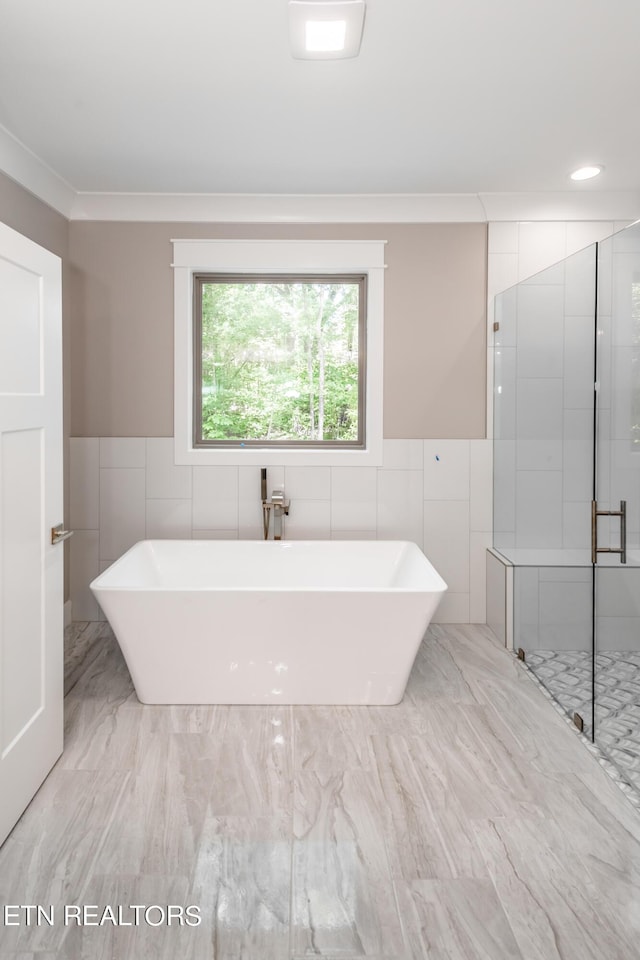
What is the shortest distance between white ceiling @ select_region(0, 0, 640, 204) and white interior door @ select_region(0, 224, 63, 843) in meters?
0.80

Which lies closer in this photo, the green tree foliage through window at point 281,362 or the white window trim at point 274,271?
the white window trim at point 274,271

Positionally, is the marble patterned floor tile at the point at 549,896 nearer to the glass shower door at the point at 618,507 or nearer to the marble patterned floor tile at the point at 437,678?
the glass shower door at the point at 618,507

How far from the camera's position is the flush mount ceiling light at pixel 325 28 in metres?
2.00

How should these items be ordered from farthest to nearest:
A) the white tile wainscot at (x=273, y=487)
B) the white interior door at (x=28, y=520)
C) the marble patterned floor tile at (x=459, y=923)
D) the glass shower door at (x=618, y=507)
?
1. the white tile wainscot at (x=273, y=487)
2. the glass shower door at (x=618, y=507)
3. the white interior door at (x=28, y=520)
4. the marble patterned floor tile at (x=459, y=923)

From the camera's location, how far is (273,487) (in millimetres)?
3953

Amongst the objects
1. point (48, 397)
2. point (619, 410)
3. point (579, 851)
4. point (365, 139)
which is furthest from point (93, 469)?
point (579, 851)

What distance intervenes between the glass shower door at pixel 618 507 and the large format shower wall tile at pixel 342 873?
3.14 feet

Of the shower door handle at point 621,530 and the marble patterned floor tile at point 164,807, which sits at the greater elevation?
the shower door handle at point 621,530

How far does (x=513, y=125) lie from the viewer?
2848 millimetres

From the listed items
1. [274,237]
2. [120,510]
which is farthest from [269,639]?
[274,237]

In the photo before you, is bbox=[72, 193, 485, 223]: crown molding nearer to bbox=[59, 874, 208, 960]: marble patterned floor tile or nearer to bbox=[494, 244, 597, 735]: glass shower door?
bbox=[494, 244, 597, 735]: glass shower door

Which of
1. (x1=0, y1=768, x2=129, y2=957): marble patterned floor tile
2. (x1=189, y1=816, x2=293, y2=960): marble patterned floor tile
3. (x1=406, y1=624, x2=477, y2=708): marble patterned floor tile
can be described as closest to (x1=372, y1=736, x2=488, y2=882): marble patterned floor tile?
(x1=189, y1=816, x2=293, y2=960): marble patterned floor tile

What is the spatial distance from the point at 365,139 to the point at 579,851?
2906 millimetres

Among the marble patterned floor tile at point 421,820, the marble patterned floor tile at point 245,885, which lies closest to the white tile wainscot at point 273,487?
the marble patterned floor tile at point 421,820
